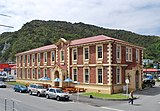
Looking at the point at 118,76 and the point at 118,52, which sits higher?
the point at 118,52

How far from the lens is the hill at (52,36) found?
127 metres

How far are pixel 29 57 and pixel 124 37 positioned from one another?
8704cm

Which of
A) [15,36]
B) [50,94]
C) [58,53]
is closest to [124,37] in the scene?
[15,36]

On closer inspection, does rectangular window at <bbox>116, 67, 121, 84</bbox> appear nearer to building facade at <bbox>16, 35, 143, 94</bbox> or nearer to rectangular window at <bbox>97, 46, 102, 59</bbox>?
building facade at <bbox>16, 35, 143, 94</bbox>

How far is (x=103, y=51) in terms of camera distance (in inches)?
1655

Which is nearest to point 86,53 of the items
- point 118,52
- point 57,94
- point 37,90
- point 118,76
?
point 118,52

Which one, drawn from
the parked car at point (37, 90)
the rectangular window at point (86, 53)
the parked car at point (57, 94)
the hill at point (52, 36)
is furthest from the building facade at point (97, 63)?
the hill at point (52, 36)

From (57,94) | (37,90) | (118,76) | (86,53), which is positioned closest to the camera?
(57,94)

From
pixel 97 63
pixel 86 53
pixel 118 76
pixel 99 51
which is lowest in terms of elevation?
pixel 118 76

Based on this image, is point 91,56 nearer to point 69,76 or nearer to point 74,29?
point 69,76

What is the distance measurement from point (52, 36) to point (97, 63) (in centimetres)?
9116

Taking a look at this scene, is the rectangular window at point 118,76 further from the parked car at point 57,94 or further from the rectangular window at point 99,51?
the parked car at point 57,94

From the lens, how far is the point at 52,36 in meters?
132

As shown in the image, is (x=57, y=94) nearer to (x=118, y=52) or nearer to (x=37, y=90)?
(x=37, y=90)
